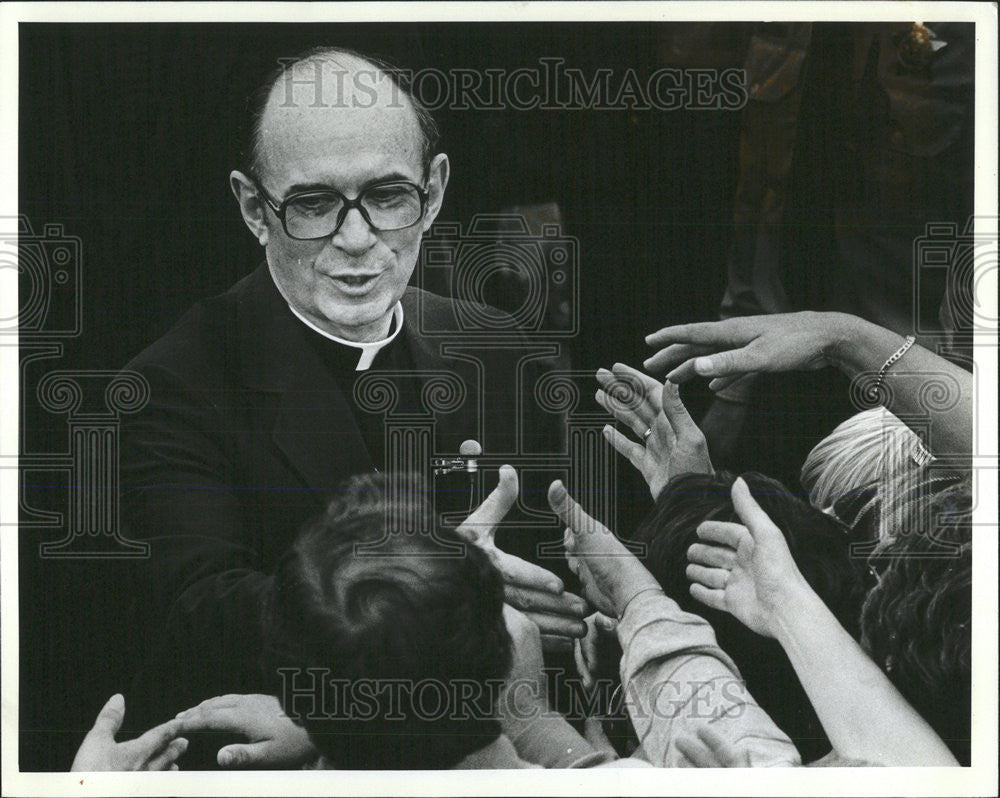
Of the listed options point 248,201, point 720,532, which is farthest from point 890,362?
point 248,201

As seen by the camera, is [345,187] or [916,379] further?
[916,379]

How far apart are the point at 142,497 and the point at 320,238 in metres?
0.82

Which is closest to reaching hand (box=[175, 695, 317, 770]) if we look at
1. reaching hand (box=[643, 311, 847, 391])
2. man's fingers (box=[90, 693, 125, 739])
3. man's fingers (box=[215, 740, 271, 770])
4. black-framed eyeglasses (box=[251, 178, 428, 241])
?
man's fingers (box=[215, 740, 271, 770])

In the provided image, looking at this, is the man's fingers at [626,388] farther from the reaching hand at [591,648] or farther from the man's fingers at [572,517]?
the reaching hand at [591,648]

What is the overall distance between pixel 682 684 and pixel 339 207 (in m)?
1.52

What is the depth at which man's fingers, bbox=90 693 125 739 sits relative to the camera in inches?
126

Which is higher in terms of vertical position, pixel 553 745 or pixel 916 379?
pixel 916 379

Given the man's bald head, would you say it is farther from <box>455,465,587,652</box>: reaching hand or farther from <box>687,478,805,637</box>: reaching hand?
<box>687,478,805,637</box>: reaching hand

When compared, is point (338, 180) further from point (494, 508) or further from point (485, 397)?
point (494, 508)

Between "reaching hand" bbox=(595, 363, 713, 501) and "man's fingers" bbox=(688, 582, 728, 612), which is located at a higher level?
"reaching hand" bbox=(595, 363, 713, 501)

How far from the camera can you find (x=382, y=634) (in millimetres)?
3180

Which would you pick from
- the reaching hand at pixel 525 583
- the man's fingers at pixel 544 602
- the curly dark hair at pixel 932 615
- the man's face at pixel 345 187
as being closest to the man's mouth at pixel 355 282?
the man's face at pixel 345 187

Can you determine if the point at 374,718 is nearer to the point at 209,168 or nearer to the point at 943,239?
the point at 209,168

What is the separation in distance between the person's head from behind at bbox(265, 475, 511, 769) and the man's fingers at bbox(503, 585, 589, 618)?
0.12ft
